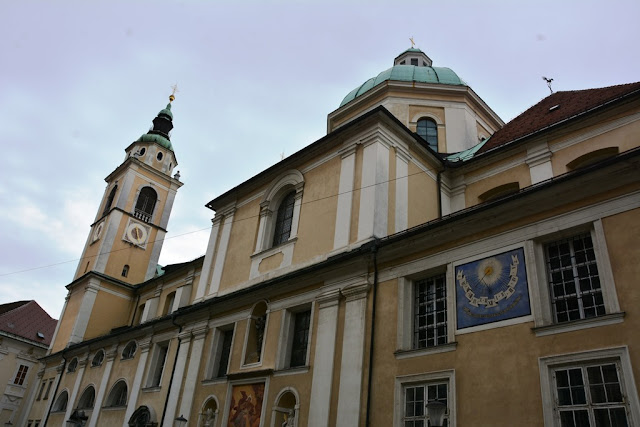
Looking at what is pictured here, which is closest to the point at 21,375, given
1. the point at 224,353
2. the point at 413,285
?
the point at 224,353

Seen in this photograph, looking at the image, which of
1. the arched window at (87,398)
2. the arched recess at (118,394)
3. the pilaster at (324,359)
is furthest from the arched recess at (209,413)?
the arched window at (87,398)

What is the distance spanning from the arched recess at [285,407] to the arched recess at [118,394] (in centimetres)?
989

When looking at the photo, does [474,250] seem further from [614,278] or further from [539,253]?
[614,278]

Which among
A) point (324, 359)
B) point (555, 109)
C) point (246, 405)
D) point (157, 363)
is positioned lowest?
point (246, 405)

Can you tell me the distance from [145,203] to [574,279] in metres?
28.3

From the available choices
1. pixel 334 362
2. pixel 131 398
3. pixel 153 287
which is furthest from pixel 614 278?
pixel 153 287

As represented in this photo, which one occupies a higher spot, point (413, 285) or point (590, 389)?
point (413, 285)

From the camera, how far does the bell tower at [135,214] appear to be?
29500 mm

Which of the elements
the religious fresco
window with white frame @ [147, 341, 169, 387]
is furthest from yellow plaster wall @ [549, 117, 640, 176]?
window with white frame @ [147, 341, 169, 387]

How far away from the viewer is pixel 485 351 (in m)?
8.70

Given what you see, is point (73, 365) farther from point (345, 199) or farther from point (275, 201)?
point (345, 199)

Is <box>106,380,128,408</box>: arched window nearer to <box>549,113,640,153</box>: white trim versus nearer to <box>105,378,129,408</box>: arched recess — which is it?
<box>105,378,129,408</box>: arched recess

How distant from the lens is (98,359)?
22109 mm

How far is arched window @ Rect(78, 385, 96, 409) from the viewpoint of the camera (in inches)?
850
